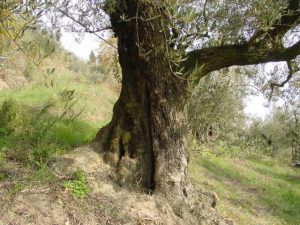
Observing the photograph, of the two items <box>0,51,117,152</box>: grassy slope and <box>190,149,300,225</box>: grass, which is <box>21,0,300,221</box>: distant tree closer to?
<box>0,51,117,152</box>: grassy slope

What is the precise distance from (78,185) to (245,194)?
7.97m

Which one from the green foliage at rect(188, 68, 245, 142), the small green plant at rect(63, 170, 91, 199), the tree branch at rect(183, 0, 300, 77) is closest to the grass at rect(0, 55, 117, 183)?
the small green plant at rect(63, 170, 91, 199)

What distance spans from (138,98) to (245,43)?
1913 mm

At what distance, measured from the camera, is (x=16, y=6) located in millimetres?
3600

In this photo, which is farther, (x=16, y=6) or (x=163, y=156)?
(x=163, y=156)

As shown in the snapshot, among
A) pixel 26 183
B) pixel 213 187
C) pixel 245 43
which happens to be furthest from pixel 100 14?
pixel 213 187

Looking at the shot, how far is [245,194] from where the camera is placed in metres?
12.5

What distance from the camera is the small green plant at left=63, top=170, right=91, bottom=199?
5555 mm

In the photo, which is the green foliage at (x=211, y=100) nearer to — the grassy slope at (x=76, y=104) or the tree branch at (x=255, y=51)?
the grassy slope at (x=76, y=104)

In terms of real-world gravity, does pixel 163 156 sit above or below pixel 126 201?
above

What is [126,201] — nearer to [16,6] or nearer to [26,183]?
[26,183]

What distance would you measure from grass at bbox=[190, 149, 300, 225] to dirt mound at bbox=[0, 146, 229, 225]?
3.03 m

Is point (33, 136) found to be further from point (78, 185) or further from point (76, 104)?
point (76, 104)

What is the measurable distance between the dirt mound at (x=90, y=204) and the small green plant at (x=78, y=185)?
71 millimetres
